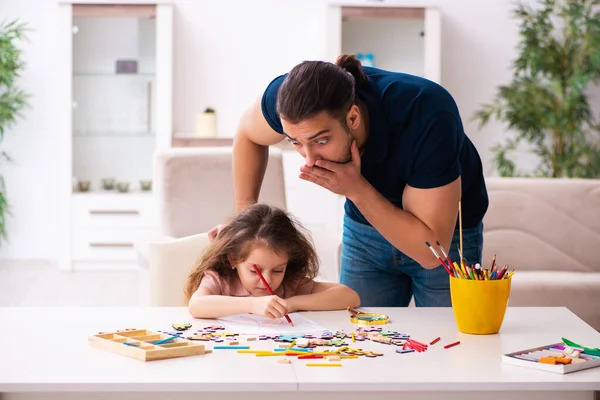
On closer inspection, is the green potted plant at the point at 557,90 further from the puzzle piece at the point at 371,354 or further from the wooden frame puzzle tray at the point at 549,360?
the puzzle piece at the point at 371,354

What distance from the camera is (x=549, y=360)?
134 centimetres

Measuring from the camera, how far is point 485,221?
3672 millimetres

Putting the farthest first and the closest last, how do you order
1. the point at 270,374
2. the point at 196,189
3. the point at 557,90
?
the point at 557,90, the point at 196,189, the point at 270,374

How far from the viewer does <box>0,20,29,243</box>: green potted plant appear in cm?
536

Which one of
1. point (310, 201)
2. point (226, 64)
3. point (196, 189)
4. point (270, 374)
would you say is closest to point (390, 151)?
point (270, 374)

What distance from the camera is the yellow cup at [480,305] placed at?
1.58 m

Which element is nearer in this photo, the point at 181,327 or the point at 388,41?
the point at 181,327

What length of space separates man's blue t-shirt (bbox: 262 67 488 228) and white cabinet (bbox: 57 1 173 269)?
3833 millimetres

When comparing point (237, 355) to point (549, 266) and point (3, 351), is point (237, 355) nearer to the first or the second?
point (3, 351)

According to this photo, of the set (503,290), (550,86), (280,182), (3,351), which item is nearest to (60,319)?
(3,351)

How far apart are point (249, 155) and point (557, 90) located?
12.1 ft

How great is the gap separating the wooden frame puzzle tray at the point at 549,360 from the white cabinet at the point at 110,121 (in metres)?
4.36

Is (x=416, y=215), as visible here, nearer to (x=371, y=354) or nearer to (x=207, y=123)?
(x=371, y=354)

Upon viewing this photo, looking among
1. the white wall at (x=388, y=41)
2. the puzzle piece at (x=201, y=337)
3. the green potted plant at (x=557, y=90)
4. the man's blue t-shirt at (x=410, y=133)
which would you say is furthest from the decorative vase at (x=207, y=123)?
the puzzle piece at (x=201, y=337)
